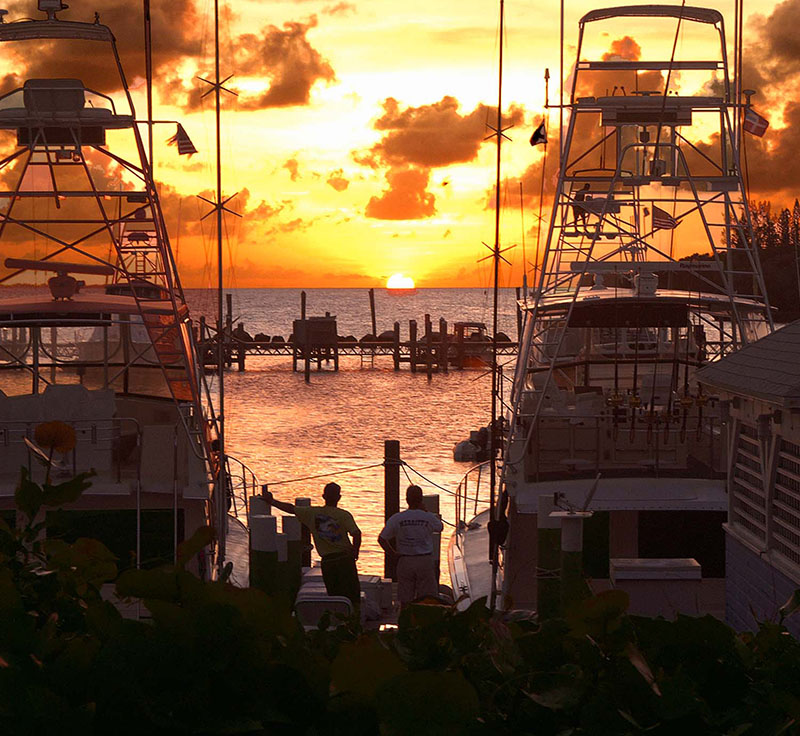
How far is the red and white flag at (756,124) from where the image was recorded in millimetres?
19188

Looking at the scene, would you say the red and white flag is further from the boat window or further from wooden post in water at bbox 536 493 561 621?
the boat window

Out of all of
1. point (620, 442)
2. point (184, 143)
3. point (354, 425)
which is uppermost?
point (184, 143)

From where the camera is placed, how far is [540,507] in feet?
45.3

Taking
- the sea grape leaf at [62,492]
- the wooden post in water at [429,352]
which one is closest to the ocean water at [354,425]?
the wooden post in water at [429,352]

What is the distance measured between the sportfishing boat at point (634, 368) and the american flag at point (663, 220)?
1.0 inches

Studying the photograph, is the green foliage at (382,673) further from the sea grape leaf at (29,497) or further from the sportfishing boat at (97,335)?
the sportfishing boat at (97,335)

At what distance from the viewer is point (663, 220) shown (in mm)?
18922

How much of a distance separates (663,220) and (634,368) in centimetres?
311

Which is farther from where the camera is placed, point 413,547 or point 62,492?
point 413,547

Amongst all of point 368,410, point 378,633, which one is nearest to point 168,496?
point 378,633

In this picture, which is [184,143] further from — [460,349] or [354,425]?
[460,349]

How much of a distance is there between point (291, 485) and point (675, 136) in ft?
56.6

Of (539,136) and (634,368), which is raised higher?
(539,136)

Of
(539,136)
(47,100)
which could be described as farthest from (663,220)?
(47,100)
